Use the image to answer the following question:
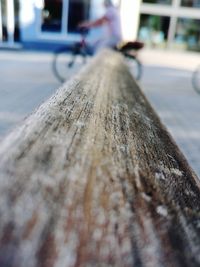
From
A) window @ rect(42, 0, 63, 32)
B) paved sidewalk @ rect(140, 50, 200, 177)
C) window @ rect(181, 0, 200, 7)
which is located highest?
window @ rect(181, 0, 200, 7)

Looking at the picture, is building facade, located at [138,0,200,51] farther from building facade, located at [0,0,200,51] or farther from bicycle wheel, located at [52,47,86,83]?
bicycle wheel, located at [52,47,86,83]

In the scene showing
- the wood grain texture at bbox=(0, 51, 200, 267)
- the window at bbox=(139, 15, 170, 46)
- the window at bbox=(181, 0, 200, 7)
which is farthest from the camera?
the window at bbox=(139, 15, 170, 46)

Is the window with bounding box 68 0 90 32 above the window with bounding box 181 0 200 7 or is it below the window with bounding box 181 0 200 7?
below

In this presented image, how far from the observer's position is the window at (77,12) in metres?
13.8

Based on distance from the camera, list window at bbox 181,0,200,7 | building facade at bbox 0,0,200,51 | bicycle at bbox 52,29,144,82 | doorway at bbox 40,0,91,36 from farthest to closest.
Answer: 1. window at bbox 181,0,200,7
2. doorway at bbox 40,0,91,36
3. building facade at bbox 0,0,200,51
4. bicycle at bbox 52,29,144,82

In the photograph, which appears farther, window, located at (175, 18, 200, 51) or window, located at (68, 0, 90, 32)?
window, located at (175, 18, 200, 51)

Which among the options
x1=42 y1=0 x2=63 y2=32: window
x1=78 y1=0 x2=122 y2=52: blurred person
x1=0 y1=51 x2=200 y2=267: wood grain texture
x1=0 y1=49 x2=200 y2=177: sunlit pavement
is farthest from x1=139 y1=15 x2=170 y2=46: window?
x1=0 y1=51 x2=200 y2=267: wood grain texture

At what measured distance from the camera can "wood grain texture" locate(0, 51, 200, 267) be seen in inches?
21.2

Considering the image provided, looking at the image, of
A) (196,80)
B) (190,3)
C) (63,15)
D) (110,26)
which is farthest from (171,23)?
(110,26)

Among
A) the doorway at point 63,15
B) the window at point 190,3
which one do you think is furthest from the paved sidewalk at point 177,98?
the doorway at point 63,15

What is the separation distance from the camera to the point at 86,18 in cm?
1403

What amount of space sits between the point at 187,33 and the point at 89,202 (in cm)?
1575

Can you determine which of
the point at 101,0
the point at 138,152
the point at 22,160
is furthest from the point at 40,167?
the point at 101,0

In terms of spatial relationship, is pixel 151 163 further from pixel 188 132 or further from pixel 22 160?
pixel 188 132
